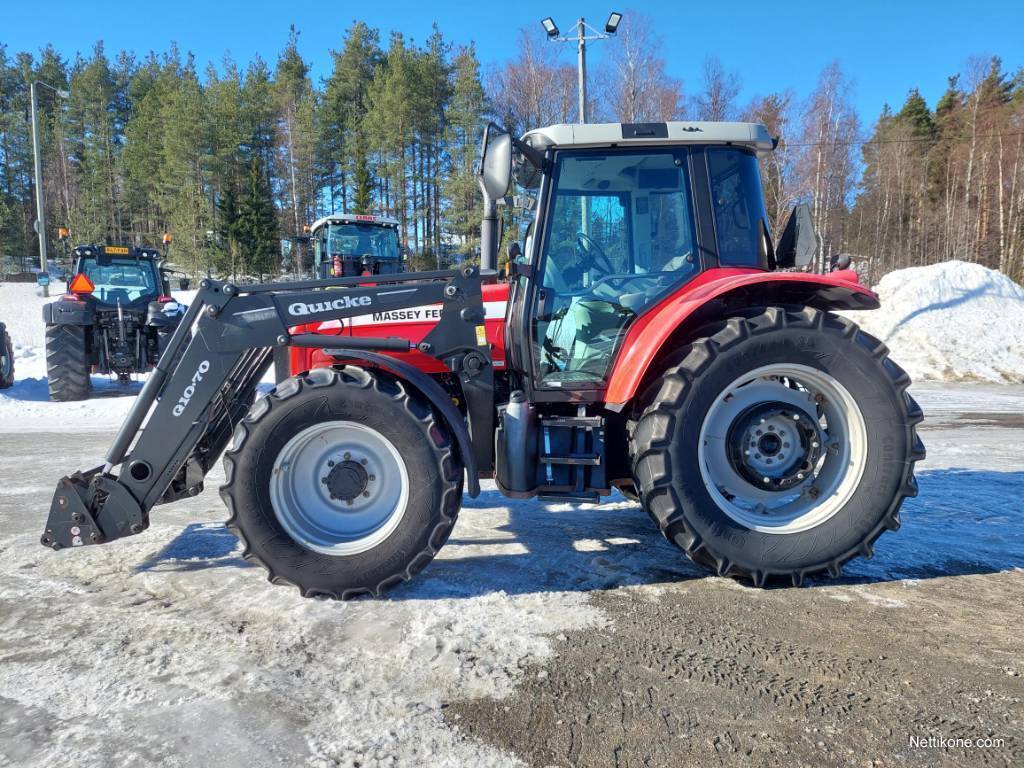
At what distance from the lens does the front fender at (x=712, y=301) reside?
9.66 feet

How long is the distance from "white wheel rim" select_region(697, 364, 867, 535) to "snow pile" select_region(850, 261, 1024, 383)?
1092cm

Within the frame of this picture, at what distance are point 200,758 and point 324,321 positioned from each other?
1.85 meters

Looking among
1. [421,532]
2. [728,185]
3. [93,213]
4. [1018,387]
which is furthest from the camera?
[93,213]

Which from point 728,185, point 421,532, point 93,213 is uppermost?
point 93,213

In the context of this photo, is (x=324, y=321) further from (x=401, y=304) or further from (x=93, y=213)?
(x=93, y=213)

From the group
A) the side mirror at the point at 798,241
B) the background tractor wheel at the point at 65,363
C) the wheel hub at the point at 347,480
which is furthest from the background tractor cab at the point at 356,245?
the wheel hub at the point at 347,480

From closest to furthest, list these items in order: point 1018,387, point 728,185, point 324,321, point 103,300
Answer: point 324,321 < point 728,185 < point 103,300 < point 1018,387

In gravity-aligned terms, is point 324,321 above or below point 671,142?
below

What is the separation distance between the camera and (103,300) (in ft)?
34.1

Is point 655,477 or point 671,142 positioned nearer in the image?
point 655,477

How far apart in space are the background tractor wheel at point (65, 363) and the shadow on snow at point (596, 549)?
22.8ft

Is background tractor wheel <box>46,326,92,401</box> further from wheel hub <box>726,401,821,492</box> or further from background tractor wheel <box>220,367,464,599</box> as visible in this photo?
wheel hub <box>726,401,821,492</box>

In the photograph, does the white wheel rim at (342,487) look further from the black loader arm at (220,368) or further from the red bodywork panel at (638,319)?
Result: the red bodywork panel at (638,319)

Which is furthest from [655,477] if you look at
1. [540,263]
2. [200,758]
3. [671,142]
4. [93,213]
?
[93,213]
